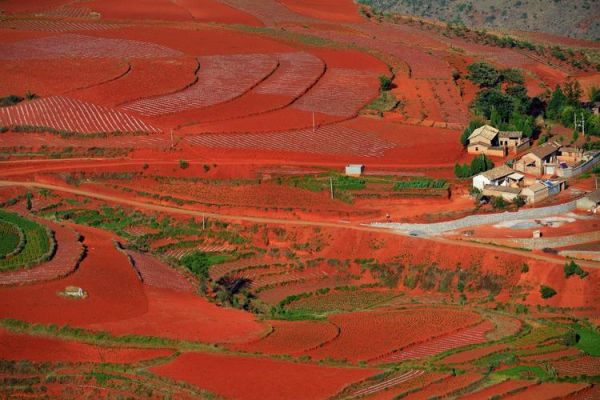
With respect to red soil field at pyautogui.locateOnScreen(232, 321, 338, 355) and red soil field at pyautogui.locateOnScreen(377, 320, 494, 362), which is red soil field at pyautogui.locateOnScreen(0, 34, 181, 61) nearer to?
red soil field at pyautogui.locateOnScreen(232, 321, 338, 355)

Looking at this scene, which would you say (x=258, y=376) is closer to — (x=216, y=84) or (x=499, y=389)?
(x=499, y=389)

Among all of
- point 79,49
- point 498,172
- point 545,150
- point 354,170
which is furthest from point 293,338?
point 79,49

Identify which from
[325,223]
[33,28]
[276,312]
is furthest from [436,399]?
[33,28]

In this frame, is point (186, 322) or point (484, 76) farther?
point (484, 76)

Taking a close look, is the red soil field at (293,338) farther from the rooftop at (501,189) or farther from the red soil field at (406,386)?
the rooftop at (501,189)

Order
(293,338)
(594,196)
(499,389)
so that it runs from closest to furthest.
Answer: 1. (499,389)
2. (293,338)
3. (594,196)

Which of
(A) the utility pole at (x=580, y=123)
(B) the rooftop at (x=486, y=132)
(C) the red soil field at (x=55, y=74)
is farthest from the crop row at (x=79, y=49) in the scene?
(A) the utility pole at (x=580, y=123)

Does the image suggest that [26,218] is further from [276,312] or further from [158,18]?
[158,18]
